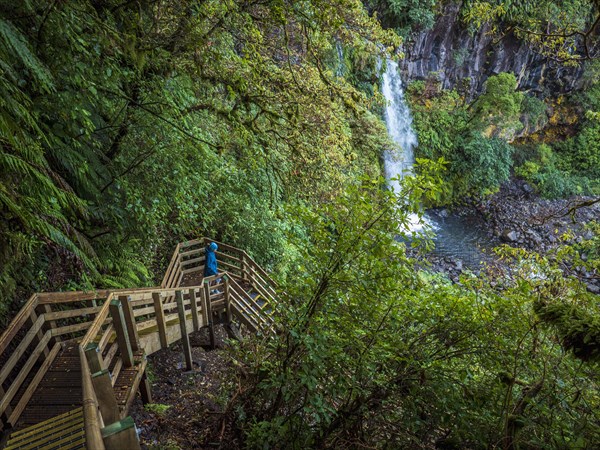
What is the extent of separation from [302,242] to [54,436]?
8.17ft

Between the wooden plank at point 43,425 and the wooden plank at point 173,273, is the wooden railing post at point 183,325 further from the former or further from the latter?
the wooden plank at point 43,425

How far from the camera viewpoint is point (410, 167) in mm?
18297

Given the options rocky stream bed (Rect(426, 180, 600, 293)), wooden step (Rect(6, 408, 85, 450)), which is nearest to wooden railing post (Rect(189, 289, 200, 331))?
wooden step (Rect(6, 408, 85, 450))

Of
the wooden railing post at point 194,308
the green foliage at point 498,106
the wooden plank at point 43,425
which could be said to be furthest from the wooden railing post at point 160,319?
the green foliage at point 498,106

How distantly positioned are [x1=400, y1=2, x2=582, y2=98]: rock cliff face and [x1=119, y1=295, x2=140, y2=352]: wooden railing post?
20169 mm

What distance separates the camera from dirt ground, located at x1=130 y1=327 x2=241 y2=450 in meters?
4.42

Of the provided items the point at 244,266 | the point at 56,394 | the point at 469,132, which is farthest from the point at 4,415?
the point at 469,132

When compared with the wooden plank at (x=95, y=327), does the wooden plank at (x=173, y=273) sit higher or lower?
lower

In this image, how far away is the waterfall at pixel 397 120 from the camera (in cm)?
1969

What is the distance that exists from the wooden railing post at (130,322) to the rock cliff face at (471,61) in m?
20.2

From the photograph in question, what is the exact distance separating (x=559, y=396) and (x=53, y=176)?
5.31 m

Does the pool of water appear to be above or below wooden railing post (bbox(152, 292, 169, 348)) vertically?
below

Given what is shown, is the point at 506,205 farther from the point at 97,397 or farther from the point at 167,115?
the point at 97,397

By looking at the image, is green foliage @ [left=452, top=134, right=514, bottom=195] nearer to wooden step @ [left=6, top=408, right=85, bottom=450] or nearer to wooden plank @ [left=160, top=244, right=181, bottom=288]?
wooden plank @ [left=160, top=244, right=181, bottom=288]
